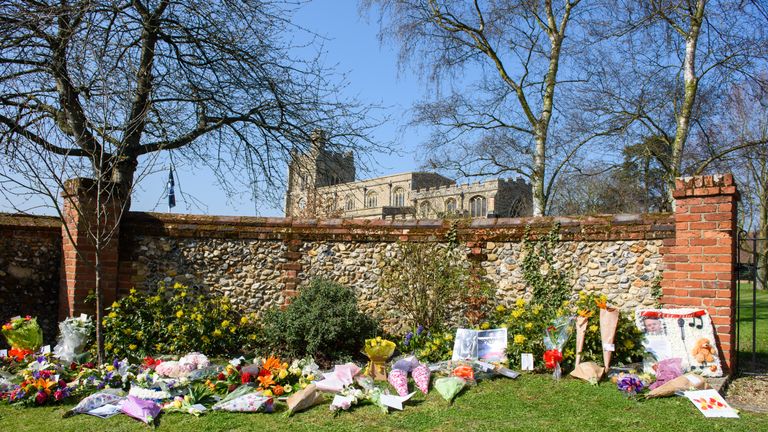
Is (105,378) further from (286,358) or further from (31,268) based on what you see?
(31,268)

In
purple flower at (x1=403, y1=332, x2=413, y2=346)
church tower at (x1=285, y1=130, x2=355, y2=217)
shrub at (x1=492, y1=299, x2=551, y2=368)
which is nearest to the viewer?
shrub at (x1=492, y1=299, x2=551, y2=368)

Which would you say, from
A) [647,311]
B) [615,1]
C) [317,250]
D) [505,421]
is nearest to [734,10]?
[615,1]

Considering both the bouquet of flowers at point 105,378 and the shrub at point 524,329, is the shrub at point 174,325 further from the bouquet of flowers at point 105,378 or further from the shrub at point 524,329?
the shrub at point 524,329

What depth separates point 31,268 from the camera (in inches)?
347

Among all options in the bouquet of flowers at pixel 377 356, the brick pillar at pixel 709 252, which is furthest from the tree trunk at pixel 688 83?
the bouquet of flowers at pixel 377 356

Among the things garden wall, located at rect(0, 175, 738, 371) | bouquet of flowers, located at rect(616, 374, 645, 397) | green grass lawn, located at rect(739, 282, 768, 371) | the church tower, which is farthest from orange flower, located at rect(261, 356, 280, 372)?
green grass lawn, located at rect(739, 282, 768, 371)

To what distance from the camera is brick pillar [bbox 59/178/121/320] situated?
8391 mm

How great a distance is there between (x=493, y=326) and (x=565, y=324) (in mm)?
1320

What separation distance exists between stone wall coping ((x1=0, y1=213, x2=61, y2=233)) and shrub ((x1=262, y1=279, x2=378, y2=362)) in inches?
146

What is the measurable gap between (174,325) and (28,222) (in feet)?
9.16

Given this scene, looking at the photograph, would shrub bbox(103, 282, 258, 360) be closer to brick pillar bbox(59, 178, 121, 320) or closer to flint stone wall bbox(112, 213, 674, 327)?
flint stone wall bbox(112, 213, 674, 327)

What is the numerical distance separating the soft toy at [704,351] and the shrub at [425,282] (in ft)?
10.4

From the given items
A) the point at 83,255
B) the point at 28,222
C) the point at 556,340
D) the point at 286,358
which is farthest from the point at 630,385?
the point at 28,222

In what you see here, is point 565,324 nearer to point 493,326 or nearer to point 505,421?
point 493,326
